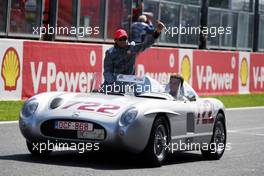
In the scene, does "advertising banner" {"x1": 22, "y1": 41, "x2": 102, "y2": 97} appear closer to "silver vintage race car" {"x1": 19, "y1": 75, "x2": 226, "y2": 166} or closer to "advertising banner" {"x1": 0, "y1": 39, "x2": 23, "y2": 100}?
"advertising banner" {"x1": 0, "y1": 39, "x2": 23, "y2": 100}

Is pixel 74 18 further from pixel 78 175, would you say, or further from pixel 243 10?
pixel 78 175

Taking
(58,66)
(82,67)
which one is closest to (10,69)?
(58,66)

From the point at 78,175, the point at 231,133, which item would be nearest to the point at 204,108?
the point at 78,175

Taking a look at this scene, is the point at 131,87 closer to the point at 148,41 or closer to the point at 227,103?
the point at 148,41

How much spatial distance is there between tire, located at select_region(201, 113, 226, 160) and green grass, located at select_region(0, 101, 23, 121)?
5145 millimetres

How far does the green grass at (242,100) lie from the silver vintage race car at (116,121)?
45.8 feet

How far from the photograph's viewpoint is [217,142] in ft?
40.8

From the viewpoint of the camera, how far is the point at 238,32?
31.6 m

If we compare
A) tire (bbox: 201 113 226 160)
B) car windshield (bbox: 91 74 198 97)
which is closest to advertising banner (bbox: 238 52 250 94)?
tire (bbox: 201 113 226 160)

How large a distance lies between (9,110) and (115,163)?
7.36m

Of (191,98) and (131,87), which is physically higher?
(131,87)

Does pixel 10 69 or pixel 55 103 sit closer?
pixel 55 103

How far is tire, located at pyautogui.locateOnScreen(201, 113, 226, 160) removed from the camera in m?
12.2

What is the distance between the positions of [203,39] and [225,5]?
72.0 inches
